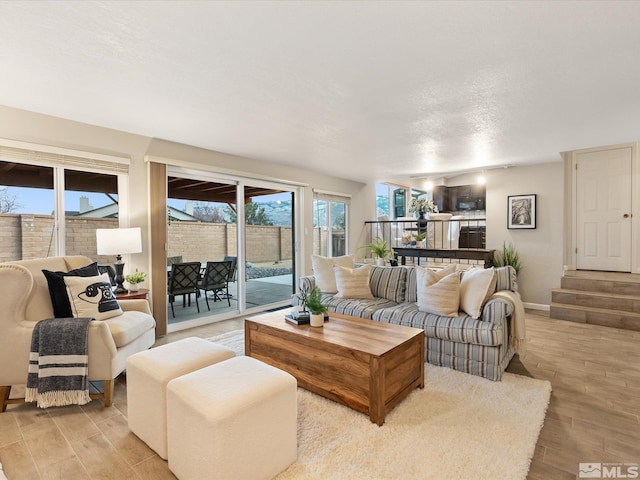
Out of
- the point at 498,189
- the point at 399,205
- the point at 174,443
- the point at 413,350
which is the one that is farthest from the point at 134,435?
the point at 399,205

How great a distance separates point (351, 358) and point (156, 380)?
122 centimetres

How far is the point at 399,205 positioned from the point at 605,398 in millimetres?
7403

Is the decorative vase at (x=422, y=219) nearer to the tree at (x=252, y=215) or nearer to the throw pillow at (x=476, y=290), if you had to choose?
the tree at (x=252, y=215)

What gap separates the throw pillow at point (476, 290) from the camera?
2.94 meters

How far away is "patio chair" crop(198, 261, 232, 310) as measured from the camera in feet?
15.3

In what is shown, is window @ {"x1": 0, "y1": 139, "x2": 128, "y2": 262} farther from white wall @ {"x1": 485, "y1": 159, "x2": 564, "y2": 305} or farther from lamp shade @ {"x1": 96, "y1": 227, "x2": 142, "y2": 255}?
white wall @ {"x1": 485, "y1": 159, "x2": 564, "y2": 305}

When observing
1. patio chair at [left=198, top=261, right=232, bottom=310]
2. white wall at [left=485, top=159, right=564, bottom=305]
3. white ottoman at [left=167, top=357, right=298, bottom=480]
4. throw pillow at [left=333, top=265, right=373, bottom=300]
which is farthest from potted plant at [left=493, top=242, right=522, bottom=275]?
white ottoman at [left=167, top=357, right=298, bottom=480]

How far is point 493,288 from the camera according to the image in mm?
3084

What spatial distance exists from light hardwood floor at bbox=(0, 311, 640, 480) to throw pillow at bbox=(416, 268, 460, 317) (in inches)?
30.4

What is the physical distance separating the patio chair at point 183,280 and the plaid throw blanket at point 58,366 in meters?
2.00

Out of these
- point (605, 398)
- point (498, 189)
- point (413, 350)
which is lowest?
point (605, 398)

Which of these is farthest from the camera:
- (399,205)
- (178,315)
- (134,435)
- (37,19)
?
(399,205)

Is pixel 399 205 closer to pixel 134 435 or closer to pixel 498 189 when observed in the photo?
pixel 498 189
